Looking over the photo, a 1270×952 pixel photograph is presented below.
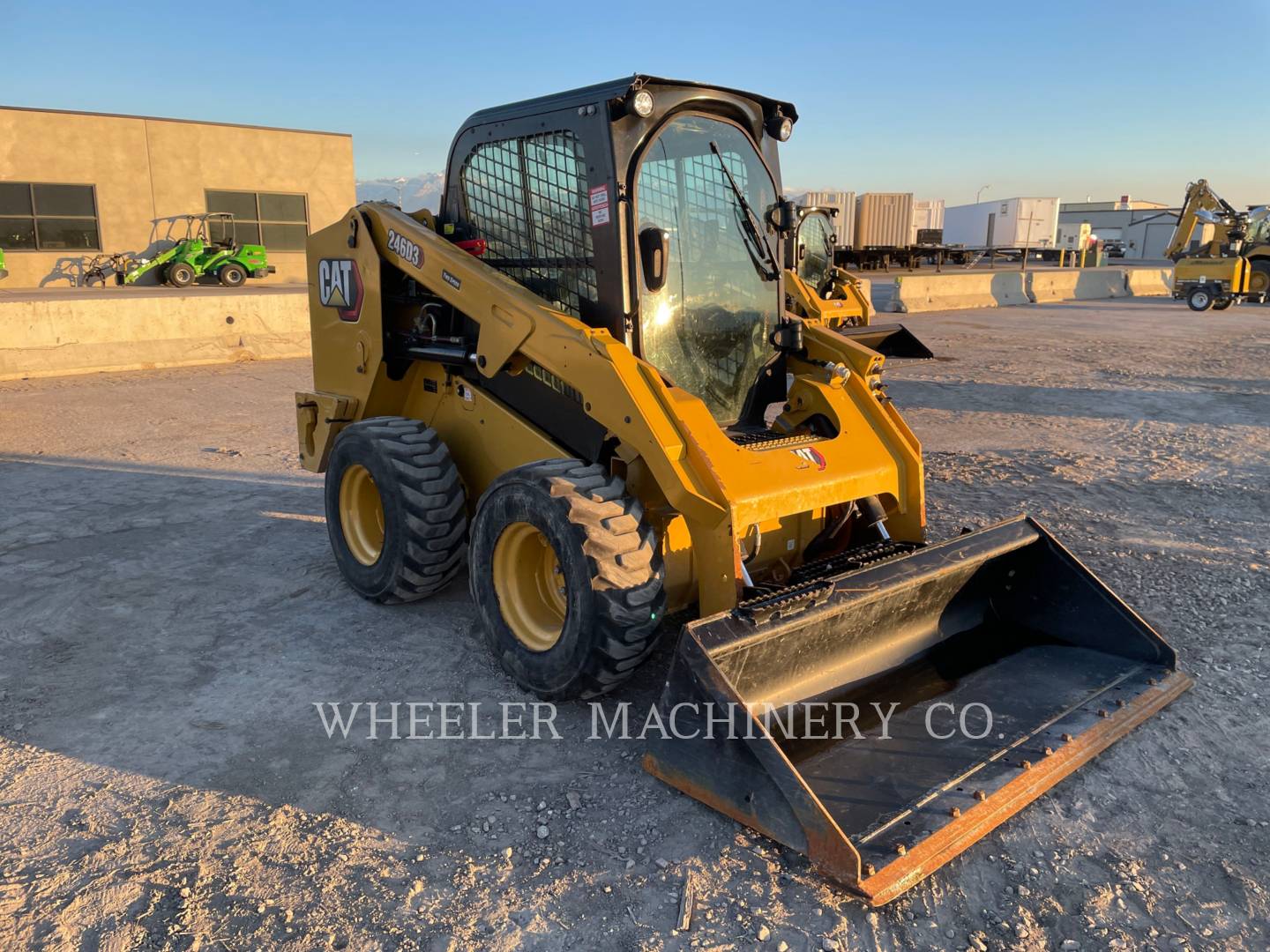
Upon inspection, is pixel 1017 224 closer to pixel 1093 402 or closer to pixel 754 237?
pixel 1093 402

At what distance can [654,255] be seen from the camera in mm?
3918

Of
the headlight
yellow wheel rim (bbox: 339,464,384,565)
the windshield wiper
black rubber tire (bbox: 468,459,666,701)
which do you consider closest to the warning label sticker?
the headlight

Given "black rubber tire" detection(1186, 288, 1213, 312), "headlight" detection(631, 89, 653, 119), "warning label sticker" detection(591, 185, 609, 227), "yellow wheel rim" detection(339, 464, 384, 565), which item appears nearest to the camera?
"headlight" detection(631, 89, 653, 119)

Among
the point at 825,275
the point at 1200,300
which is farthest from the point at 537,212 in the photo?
the point at 1200,300

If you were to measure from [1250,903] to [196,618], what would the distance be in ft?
14.8

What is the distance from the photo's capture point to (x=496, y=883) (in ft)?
9.02

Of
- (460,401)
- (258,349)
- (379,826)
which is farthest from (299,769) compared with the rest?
(258,349)

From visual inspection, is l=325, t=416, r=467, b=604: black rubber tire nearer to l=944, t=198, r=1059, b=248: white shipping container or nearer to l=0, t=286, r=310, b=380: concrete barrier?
l=0, t=286, r=310, b=380: concrete barrier

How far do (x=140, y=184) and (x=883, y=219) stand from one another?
27551 millimetres

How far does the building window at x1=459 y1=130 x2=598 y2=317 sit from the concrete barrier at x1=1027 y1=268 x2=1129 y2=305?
24513mm

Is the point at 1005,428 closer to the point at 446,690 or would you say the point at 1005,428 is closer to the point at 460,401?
the point at 460,401

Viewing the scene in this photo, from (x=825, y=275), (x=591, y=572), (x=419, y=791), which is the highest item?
(x=825, y=275)

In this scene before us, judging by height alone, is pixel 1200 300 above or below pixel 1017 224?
below

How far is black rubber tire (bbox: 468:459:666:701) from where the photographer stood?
3.36m
